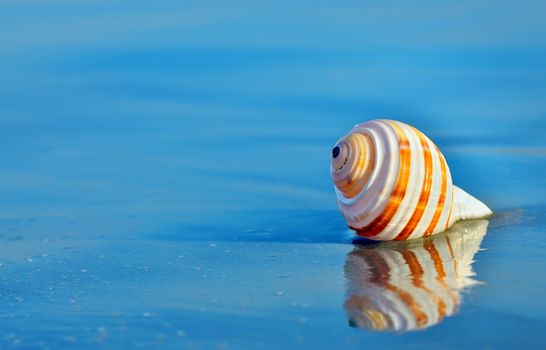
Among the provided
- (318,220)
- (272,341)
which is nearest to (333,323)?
(272,341)

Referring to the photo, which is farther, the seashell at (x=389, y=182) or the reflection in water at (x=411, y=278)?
the seashell at (x=389, y=182)

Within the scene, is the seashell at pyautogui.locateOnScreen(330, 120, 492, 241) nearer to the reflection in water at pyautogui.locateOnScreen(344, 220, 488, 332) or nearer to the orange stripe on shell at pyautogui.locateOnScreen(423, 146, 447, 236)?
the orange stripe on shell at pyautogui.locateOnScreen(423, 146, 447, 236)

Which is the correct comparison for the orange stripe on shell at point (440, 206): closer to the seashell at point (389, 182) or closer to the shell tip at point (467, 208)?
the seashell at point (389, 182)

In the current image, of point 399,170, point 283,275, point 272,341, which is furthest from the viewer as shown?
point 399,170

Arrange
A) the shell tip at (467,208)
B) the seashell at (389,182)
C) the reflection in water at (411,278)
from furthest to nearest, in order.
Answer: the shell tip at (467,208) → the seashell at (389,182) → the reflection in water at (411,278)

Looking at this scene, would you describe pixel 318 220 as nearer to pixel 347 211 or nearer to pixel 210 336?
pixel 347 211

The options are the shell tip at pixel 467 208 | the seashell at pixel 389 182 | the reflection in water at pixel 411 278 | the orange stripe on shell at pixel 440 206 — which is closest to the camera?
the reflection in water at pixel 411 278

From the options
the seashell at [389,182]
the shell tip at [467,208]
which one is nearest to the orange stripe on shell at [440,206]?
the seashell at [389,182]

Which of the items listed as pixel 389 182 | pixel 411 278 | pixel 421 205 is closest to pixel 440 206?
pixel 421 205
